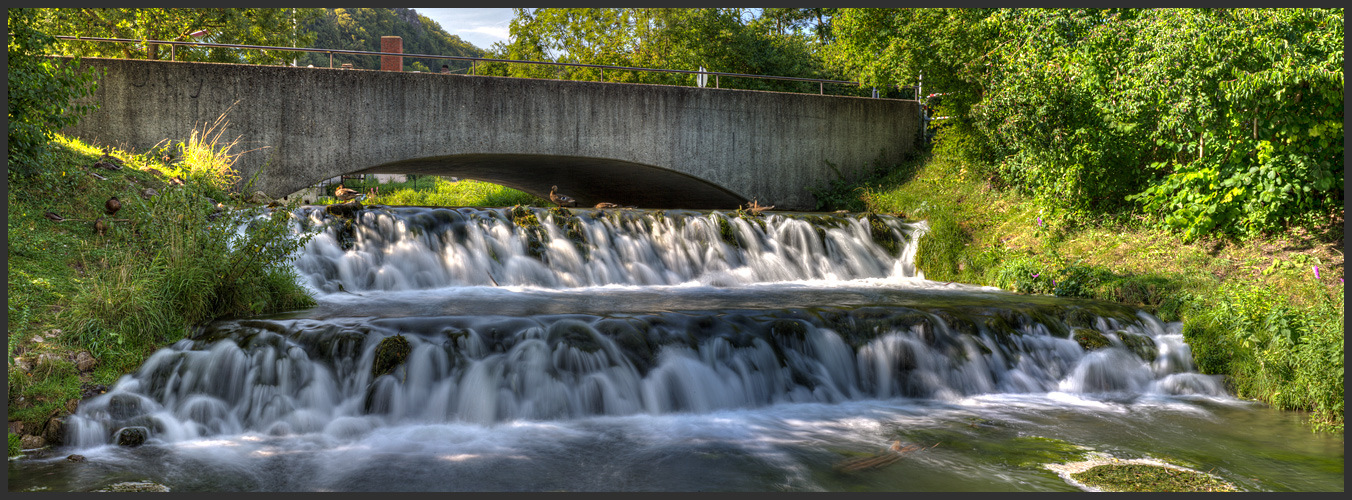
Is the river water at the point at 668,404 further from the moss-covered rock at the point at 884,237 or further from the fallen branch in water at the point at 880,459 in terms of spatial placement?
the moss-covered rock at the point at 884,237

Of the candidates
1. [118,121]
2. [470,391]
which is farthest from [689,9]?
[470,391]

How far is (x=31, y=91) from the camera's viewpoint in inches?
320

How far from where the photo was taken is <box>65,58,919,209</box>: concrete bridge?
1349 centimetres

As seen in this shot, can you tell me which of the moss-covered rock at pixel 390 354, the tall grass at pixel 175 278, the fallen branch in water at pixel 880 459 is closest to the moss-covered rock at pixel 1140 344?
the fallen branch in water at pixel 880 459

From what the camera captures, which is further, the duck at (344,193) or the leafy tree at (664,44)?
the leafy tree at (664,44)

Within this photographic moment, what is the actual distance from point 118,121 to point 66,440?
1012 cm

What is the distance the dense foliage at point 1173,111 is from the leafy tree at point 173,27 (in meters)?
18.4

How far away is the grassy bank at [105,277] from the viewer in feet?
Result: 18.6

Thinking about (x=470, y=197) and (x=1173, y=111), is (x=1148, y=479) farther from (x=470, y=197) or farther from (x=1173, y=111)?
(x=470, y=197)

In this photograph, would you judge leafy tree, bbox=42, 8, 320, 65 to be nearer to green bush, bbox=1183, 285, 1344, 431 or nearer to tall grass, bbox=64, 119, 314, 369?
tall grass, bbox=64, 119, 314, 369

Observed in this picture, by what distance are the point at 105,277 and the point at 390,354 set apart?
2760 millimetres

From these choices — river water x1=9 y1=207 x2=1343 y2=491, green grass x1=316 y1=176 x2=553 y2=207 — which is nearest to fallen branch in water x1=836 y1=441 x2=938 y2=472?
river water x1=9 y1=207 x2=1343 y2=491

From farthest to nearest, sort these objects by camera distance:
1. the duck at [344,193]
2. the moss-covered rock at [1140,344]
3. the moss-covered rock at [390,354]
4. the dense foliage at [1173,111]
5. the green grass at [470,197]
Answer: the green grass at [470,197] < the duck at [344,193] < the dense foliage at [1173,111] < the moss-covered rock at [1140,344] < the moss-covered rock at [390,354]

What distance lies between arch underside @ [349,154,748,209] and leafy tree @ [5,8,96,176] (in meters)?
6.41
